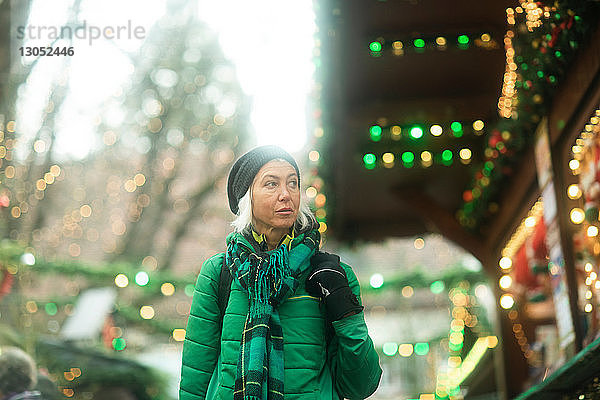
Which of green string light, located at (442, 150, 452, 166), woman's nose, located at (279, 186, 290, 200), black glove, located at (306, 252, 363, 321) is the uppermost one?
green string light, located at (442, 150, 452, 166)

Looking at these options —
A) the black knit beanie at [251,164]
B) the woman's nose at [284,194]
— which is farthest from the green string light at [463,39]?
the woman's nose at [284,194]

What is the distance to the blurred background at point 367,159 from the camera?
4754 millimetres

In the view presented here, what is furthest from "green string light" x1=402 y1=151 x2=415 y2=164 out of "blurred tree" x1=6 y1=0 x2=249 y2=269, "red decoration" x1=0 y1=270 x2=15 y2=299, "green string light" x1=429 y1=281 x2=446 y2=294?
"blurred tree" x1=6 y1=0 x2=249 y2=269

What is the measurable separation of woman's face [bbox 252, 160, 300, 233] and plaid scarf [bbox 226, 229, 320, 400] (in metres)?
0.09

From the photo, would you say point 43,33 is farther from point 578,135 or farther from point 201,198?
point 201,198

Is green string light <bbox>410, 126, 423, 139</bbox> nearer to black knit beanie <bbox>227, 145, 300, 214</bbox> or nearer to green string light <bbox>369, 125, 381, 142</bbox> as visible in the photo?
green string light <bbox>369, 125, 381, 142</bbox>

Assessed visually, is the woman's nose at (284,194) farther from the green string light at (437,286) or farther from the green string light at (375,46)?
the green string light at (437,286)

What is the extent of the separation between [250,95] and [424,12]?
35.0 feet

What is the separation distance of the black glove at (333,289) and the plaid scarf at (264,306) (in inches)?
2.0

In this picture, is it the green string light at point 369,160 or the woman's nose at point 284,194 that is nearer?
the woman's nose at point 284,194

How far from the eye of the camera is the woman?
2180mm

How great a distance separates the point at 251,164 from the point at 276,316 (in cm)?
53

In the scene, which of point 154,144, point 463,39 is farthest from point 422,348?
point 154,144

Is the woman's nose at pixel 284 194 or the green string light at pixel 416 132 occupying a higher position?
the green string light at pixel 416 132
